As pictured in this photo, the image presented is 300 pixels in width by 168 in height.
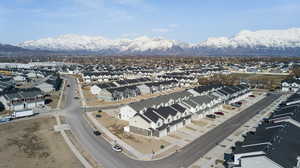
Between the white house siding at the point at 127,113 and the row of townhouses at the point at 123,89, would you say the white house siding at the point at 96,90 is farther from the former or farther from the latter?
the white house siding at the point at 127,113

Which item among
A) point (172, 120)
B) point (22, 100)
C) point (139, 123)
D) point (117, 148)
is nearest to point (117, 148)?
point (117, 148)

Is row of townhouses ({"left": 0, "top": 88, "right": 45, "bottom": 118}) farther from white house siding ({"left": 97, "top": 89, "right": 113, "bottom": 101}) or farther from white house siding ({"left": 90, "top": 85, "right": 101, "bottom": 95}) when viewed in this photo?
white house siding ({"left": 90, "top": 85, "right": 101, "bottom": 95})

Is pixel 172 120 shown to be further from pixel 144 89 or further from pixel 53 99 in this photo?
pixel 53 99

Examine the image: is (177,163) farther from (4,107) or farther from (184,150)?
(4,107)

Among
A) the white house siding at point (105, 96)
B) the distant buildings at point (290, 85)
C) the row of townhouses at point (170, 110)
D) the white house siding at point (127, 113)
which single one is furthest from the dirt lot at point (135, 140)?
the distant buildings at point (290, 85)

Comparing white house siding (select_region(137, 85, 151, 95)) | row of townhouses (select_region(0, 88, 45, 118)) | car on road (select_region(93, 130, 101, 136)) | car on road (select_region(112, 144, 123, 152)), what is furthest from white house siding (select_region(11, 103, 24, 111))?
car on road (select_region(112, 144, 123, 152))

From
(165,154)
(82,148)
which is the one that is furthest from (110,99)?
(165,154)
